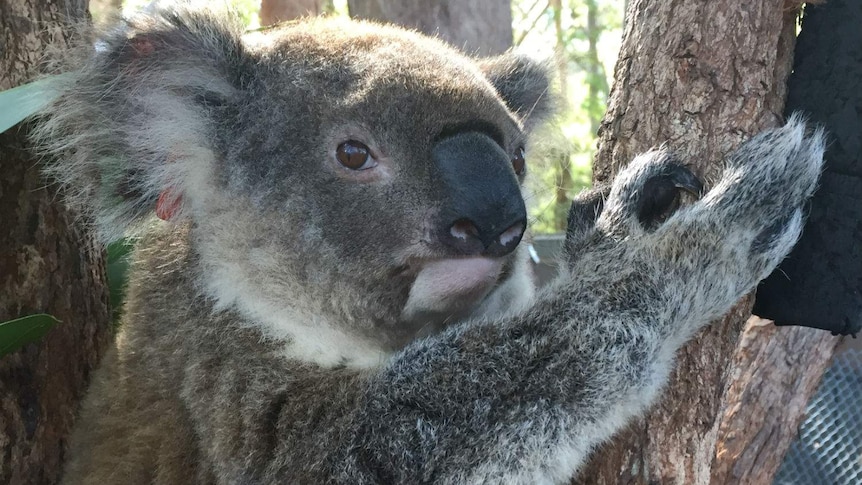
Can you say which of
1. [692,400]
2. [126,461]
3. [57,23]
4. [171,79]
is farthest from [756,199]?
[57,23]

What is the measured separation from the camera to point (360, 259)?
190cm

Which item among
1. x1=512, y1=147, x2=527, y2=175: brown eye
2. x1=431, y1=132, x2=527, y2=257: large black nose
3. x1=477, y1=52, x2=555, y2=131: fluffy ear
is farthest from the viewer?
x1=477, y1=52, x2=555, y2=131: fluffy ear

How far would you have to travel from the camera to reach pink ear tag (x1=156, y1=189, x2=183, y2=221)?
203 centimetres

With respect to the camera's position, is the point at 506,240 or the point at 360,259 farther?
the point at 360,259

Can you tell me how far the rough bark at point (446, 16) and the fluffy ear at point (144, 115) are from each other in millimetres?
2203

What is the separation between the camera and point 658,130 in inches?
74.0

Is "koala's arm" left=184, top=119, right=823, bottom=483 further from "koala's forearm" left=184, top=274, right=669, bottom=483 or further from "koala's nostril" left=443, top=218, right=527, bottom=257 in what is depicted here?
"koala's nostril" left=443, top=218, right=527, bottom=257

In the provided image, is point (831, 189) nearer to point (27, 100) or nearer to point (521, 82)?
point (521, 82)

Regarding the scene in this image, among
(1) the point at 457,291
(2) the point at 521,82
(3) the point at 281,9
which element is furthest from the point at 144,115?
(3) the point at 281,9

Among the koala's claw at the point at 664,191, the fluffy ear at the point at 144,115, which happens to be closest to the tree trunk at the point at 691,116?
the koala's claw at the point at 664,191

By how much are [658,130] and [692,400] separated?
65 cm

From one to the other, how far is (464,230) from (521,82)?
0.95 metres

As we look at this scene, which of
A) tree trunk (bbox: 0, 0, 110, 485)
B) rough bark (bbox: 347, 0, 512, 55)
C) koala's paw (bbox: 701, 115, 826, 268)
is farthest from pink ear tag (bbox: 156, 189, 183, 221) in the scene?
rough bark (bbox: 347, 0, 512, 55)

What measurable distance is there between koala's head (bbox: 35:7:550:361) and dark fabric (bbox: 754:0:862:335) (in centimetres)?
70
